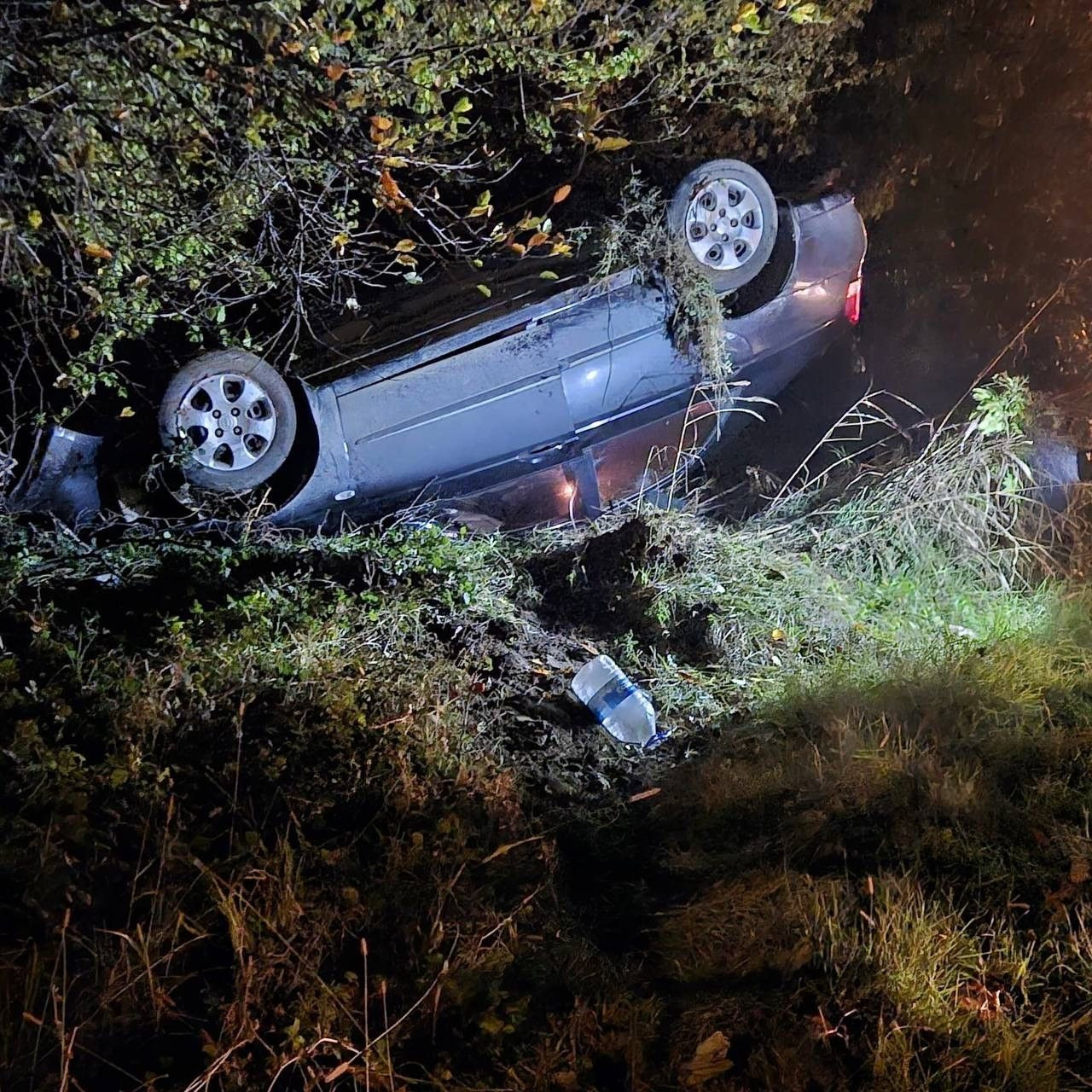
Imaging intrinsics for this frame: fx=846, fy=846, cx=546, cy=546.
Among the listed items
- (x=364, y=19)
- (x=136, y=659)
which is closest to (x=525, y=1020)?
(x=136, y=659)

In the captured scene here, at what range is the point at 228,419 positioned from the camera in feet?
13.9

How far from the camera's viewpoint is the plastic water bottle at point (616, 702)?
4.08 m

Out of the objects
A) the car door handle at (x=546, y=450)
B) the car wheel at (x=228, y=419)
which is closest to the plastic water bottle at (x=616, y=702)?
the car door handle at (x=546, y=450)

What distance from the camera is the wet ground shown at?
5773 mm

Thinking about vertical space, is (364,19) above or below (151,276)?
above

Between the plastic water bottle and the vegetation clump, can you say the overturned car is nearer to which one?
the vegetation clump

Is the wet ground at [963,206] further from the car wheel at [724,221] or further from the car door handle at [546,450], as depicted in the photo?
the car door handle at [546,450]

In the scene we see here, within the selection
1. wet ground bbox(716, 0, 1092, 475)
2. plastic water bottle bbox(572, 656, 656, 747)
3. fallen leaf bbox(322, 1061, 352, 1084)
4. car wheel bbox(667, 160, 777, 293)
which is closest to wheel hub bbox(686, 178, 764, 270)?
car wheel bbox(667, 160, 777, 293)

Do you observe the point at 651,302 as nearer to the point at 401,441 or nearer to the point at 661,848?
the point at 401,441

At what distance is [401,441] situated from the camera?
4.49 metres

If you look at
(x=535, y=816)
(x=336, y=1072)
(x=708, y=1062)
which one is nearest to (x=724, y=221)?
(x=535, y=816)

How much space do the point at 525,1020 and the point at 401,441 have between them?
2851mm

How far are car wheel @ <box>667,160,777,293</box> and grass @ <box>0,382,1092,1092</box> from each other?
1.47 meters

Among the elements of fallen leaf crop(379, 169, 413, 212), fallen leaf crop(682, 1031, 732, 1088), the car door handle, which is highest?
fallen leaf crop(379, 169, 413, 212)
